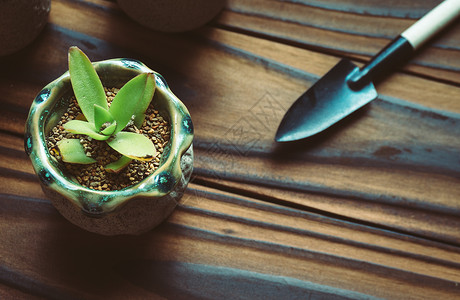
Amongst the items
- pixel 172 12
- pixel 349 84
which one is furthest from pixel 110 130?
pixel 349 84

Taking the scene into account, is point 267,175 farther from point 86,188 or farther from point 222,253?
point 86,188

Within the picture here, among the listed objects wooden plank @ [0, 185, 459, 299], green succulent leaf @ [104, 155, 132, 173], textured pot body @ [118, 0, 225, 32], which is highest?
textured pot body @ [118, 0, 225, 32]

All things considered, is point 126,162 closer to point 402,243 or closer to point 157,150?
point 157,150

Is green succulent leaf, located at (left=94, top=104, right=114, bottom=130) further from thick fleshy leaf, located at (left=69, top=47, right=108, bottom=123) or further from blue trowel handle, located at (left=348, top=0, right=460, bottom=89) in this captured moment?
blue trowel handle, located at (left=348, top=0, right=460, bottom=89)

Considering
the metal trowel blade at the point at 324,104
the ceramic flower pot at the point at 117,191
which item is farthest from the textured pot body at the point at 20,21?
the metal trowel blade at the point at 324,104

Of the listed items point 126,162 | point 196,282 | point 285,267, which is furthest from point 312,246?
point 126,162

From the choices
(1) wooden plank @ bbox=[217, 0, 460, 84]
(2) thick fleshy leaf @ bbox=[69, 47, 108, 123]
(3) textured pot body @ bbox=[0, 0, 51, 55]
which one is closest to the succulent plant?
(2) thick fleshy leaf @ bbox=[69, 47, 108, 123]
